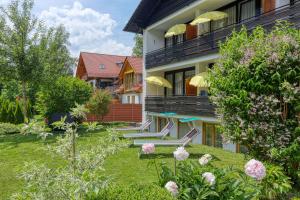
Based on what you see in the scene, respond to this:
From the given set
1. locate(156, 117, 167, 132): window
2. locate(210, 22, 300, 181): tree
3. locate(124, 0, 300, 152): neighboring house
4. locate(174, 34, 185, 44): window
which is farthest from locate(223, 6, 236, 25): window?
locate(210, 22, 300, 181): tree

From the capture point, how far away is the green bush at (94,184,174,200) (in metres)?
4.07

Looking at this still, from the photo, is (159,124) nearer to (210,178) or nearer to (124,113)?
(124,113)

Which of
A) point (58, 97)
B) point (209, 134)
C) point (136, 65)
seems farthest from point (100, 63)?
point (209, 134)

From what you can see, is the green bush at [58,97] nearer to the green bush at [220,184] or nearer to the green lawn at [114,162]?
the green lawn at [114,162]

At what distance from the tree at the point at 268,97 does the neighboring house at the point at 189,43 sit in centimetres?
515

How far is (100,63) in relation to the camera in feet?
157

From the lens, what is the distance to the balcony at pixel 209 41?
37.2 ft

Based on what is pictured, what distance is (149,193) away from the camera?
13.8 feet

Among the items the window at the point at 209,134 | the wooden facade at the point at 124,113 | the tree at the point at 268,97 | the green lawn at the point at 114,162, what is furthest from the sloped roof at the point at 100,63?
the tree at the point at 268,97

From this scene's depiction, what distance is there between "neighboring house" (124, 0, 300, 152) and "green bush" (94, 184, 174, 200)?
30.6ft

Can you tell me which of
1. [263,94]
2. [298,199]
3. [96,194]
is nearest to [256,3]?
[263,94]

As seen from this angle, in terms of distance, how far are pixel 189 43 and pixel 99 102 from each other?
12551 millimetres

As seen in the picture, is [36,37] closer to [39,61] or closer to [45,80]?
[39,61]

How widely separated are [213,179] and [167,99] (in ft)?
50.5
